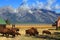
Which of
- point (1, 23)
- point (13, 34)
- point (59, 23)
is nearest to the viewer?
point (13, 34)

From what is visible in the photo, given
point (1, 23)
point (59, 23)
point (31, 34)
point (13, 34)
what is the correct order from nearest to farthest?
point (13, 34)
point (31, 34)
point (1, 23)
point (59, 23)

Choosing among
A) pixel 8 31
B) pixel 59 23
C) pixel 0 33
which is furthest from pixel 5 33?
pixel 59 23

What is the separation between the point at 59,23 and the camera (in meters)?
83.5

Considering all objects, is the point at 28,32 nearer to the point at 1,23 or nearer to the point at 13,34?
the point at 13,34

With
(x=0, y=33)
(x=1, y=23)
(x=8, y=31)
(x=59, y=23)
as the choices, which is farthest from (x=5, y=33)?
(x=59, y=23)

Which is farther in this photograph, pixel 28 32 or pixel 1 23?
pixel 1 23

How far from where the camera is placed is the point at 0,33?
44.9 metres

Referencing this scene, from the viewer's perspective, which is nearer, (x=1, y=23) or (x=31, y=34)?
(x=31, y=34)

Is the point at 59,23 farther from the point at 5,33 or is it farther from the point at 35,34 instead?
the point at 5,33

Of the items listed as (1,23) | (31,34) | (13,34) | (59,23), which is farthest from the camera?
(59,23)

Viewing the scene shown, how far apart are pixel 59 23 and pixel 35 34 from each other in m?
39.6

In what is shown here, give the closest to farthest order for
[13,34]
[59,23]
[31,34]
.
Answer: [13,34] < [31,34] < [59,23]

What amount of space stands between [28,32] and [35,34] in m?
1.38

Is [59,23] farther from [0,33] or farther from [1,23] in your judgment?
[0,33]
